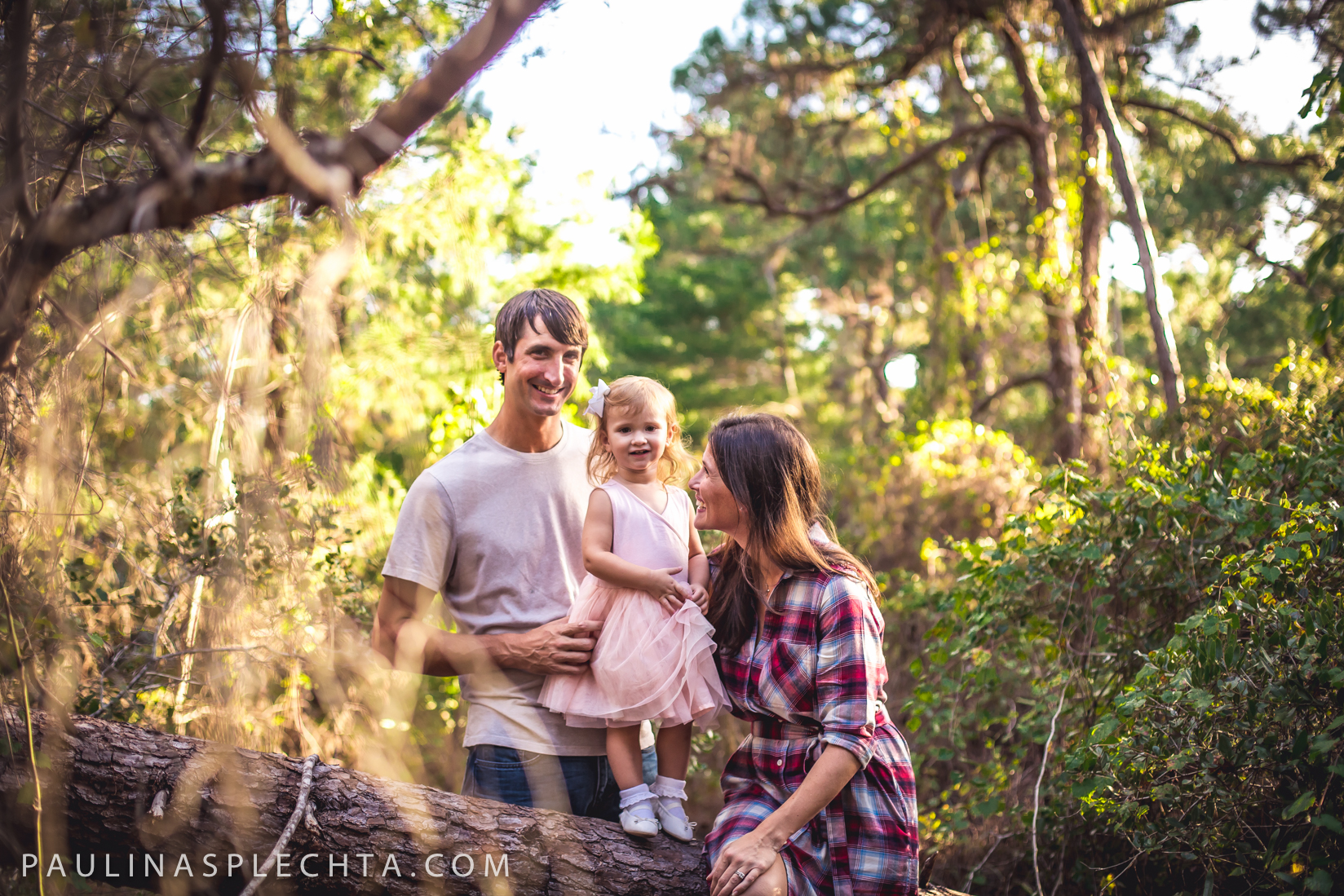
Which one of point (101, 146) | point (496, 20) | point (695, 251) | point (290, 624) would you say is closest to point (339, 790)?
point (290, 624)

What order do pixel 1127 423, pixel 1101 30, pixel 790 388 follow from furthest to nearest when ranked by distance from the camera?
pixel 790 388
pixel 1101 30
pixel 1127 423

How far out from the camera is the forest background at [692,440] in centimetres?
187

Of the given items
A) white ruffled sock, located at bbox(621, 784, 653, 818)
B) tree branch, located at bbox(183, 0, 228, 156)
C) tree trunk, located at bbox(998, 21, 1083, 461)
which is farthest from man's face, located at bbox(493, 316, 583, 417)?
tree trunk, located at bbox(998, 21, 1083, 461)

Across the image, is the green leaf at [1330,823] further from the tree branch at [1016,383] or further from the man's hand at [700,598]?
the tree branch at [1016,383]

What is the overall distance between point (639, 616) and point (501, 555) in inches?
17.1

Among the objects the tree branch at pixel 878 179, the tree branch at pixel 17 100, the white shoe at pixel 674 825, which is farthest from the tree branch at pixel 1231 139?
the tree branch at pixel 17 100

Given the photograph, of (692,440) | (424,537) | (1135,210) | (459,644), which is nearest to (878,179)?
(1135,210)

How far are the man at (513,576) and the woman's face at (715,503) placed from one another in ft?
1.55

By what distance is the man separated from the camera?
7.76 ft

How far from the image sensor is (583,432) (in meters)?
2.81

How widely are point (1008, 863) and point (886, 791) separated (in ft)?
6.22

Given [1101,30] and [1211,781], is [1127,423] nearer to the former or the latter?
[1211,781]

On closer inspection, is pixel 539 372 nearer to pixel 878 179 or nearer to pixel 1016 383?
pixel 1016 383

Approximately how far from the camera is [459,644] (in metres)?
2.38
